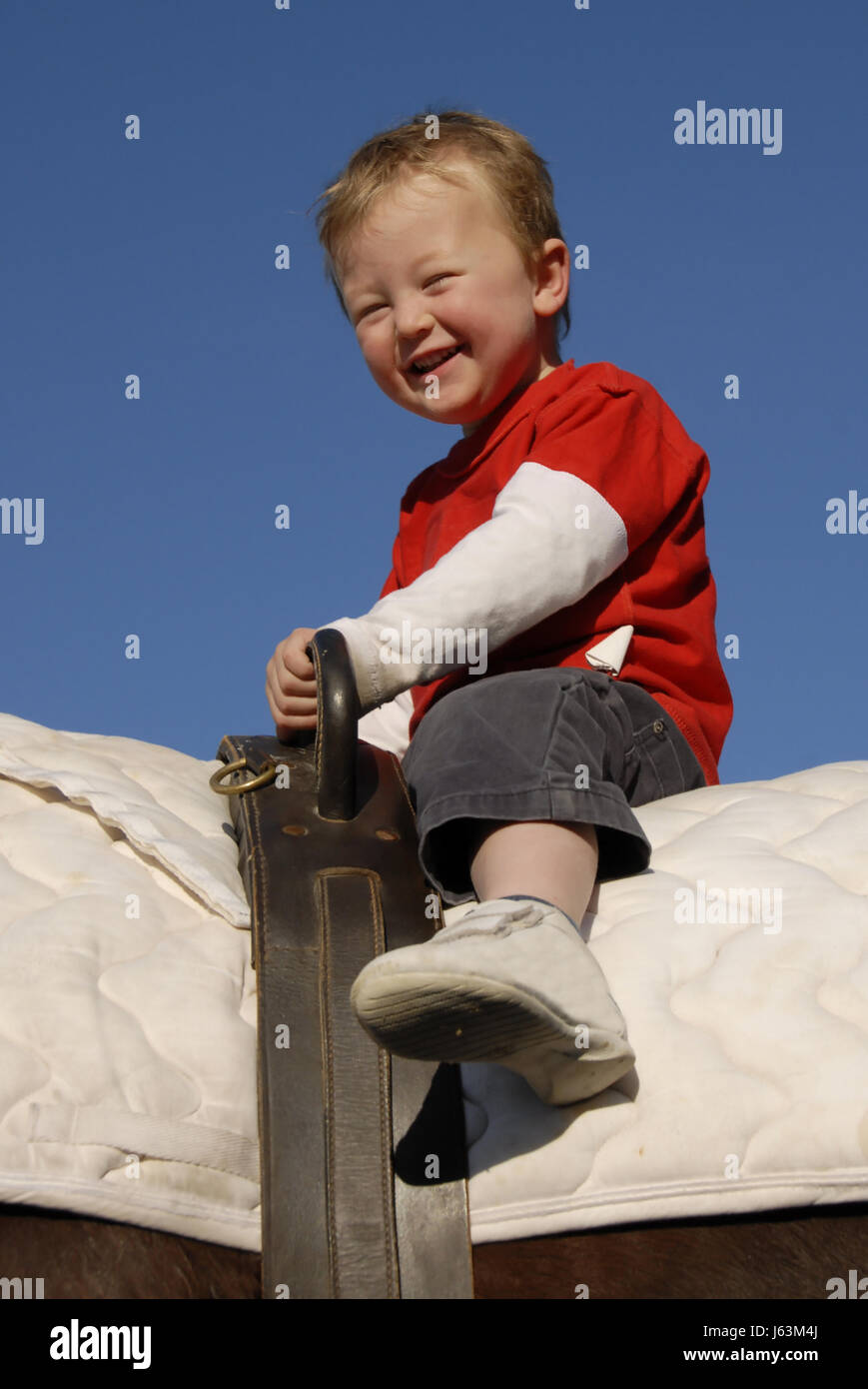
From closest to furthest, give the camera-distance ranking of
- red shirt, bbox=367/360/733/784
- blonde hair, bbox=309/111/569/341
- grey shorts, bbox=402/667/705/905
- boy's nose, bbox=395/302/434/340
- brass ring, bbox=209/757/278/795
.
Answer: grey shorts, bbox=402/667/705/905 → brass ring, bbox=209/757/278/795 → red shirt, bbox=367/360/733/784 → boy's nose, bbox=395/302/434/340 → blonde hair, bbox=309/111/569/341

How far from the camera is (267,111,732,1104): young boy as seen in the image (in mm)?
1386

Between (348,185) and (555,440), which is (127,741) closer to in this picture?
(555,440)

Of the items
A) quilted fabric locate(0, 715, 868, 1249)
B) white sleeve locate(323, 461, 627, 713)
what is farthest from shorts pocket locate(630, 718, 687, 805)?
quilted fabric locate(0, 715, 868, 1249)

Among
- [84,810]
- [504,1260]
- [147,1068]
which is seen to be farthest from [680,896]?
[84,810]

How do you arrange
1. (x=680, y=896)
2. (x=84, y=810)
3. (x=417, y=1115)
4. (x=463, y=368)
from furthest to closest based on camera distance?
(x=463, y=368), (x=84, y=810), (x=680, y=896), (x=417, y=1115)

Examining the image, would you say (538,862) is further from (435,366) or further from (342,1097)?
(435,366)

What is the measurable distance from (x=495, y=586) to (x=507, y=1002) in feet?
2.43

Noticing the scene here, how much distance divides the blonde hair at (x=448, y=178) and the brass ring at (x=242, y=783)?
3.56ft

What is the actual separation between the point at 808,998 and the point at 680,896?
7.9 inches

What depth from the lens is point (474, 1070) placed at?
1510 millimetres

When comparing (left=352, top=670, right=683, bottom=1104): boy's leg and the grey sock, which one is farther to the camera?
the grey sock

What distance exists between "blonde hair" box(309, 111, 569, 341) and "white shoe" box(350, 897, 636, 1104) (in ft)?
4.80

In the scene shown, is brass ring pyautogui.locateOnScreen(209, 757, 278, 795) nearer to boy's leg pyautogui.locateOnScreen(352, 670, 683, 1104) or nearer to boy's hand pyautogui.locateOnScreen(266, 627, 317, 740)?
boy's hand pyautogui.locateOnScreen(266, 627, 317, 740)
